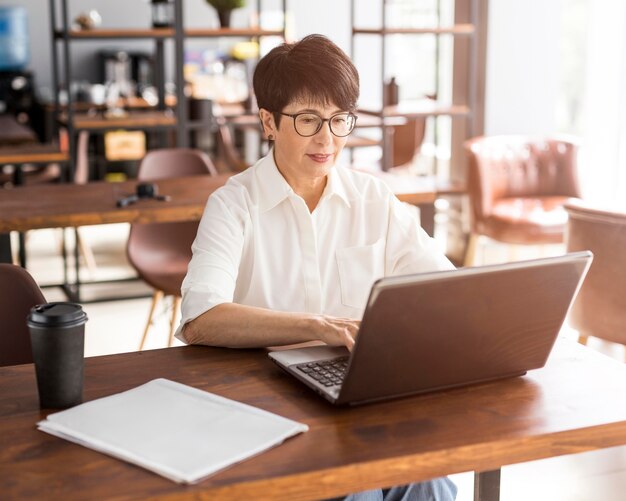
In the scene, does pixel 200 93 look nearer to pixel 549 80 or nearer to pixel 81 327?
pixel 549 80

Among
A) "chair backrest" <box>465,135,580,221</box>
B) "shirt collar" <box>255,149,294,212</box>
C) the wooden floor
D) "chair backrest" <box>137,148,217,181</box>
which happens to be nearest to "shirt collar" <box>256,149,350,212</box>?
"shirt collar" <box>255,149,294,212</box>

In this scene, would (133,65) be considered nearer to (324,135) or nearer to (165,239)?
(165,239)

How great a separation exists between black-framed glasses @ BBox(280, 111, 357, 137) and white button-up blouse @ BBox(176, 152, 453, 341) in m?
0.13

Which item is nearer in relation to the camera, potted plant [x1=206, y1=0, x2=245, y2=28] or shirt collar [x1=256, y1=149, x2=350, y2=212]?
shirt collar [x1=256, y1=149, x2=350, y2=212]

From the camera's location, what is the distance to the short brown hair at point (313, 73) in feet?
6.53

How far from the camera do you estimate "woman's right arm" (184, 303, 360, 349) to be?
1.74m

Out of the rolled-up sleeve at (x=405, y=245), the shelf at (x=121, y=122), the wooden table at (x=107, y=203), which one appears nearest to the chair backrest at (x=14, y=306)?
→ the rolled-up sleeve at (x=405, y=245)

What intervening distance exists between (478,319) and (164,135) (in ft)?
15.6

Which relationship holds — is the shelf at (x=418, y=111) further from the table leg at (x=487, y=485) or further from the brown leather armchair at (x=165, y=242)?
the table leg at (x=487, y=485)

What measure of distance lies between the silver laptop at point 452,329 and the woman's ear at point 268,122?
2.19 feet

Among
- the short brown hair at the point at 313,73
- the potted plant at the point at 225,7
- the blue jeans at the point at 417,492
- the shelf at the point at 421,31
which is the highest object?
the potted plant at the point at 225,7

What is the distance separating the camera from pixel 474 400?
1.56m

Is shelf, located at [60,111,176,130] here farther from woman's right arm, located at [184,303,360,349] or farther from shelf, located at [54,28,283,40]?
woman's right arm, located at [184,303,360,349]

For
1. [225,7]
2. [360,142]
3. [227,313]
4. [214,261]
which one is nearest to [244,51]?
[225,7]
